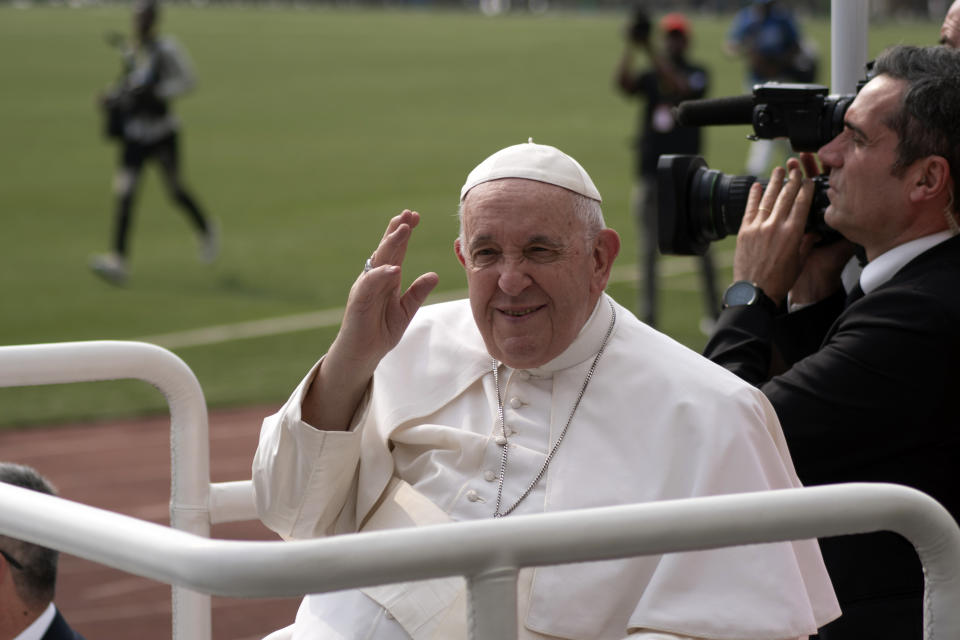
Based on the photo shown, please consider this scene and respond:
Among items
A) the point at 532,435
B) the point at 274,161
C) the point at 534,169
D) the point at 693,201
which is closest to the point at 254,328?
the point at 693,201

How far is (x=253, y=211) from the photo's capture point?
1820cm

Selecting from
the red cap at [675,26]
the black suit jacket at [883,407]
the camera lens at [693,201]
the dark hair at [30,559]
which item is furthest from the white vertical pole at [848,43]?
the red cap at [675,26]

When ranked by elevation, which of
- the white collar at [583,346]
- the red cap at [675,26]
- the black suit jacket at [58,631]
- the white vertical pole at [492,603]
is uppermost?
the white vertical pole at [492,603]

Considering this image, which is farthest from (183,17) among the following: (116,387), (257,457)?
(257,457)

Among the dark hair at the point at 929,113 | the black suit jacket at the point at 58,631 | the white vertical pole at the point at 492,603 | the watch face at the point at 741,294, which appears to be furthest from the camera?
the watch face at the point at 741,294

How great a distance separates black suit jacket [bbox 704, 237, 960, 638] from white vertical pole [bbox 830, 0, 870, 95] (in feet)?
2.18

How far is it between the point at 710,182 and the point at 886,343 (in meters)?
0.64

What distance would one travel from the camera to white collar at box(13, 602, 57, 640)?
2.62 m

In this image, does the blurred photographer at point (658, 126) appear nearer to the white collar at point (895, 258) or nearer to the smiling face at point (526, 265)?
the white collar at point (895, 258)

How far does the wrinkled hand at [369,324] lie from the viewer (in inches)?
94.7

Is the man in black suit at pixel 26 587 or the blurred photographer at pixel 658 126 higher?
the man in black suit at pixel 26 587

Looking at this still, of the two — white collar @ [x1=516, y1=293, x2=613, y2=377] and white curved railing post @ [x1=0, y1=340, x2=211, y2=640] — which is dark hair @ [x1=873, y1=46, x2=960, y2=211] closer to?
white collar @ [x1=516, y1=293, x2=613, y2=377]

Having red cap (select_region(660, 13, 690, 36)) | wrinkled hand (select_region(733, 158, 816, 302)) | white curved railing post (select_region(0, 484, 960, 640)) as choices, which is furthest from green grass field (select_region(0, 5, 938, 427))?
white curved railing post (select_region(0, 484, 960, 640))

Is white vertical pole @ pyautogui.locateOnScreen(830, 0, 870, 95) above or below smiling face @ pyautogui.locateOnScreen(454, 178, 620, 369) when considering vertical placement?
above
